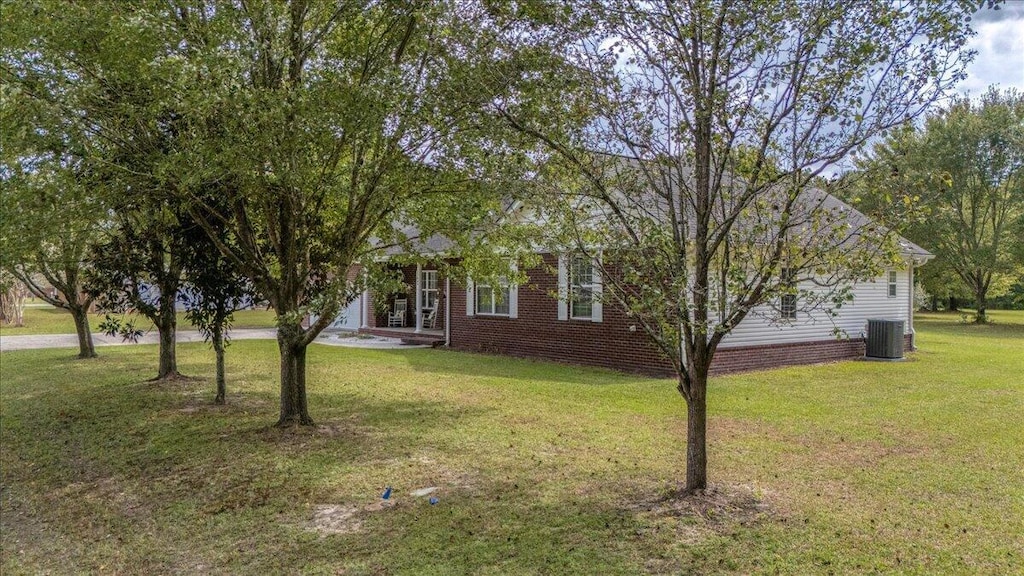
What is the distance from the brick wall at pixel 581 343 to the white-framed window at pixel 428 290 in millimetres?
2774

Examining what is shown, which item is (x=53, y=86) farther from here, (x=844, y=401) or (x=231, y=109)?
(x=844, y=401)

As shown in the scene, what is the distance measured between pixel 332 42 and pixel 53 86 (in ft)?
8.54

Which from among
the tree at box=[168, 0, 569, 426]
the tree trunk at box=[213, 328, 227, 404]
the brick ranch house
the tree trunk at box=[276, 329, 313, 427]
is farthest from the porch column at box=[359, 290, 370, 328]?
the tree trunk at box=[276, 329, 313, 427]

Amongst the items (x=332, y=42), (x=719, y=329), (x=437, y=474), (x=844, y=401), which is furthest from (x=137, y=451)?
(x=844, y=401)

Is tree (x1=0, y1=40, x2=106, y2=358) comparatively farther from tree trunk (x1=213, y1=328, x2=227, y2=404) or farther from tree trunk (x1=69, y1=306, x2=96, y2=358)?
tree trunk (x1=69, y1=306, x2=96, y2=358)

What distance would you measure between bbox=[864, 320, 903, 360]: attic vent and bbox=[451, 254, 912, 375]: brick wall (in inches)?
14.7

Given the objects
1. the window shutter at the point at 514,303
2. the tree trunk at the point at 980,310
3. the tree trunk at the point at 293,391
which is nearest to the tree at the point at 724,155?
the tree trunk at the point at 293,391

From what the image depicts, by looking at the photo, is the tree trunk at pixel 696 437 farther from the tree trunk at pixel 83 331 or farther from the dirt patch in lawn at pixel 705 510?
the tree trunk at pixel 83 331

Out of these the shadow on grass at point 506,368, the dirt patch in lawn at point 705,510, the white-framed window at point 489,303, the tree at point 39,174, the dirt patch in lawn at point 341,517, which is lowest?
the dirt patch in lawn at point 341,517

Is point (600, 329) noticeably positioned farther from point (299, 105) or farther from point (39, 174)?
point (39, 174)

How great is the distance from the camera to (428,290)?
20312 millimetres

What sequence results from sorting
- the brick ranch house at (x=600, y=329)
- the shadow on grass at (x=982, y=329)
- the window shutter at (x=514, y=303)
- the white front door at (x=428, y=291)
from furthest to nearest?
the shadow on grass at (x=982, y=329), the white front door at (x=428, y=291), the window shutter at (x=514, y=303), the brick ranch house at (x=600, y=329)

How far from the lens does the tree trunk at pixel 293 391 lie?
7.75 metres

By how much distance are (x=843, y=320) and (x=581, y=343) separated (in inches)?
263
